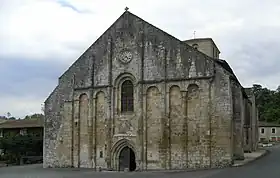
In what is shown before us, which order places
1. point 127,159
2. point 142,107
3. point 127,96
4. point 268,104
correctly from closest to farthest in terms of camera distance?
point 142,107, point 127,159, point 127,96, point 268,104

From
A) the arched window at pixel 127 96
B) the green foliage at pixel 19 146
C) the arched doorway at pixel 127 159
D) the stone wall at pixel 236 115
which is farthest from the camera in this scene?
the green foliage at pixel 19 146

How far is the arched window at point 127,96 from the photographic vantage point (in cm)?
3173

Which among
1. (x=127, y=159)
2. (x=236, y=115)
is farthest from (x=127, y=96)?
(x=236, y=115)

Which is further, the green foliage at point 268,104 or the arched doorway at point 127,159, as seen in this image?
the green foliage at point 268,104

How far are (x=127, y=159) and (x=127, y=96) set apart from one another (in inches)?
186

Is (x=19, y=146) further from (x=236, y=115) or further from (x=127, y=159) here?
(x=236, y=115)

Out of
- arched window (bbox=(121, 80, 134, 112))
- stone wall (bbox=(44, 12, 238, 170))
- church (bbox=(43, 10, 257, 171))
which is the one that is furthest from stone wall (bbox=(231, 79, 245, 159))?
arched window (bbox=(121, 80, 134, 112))

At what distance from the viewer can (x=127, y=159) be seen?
3125 cm

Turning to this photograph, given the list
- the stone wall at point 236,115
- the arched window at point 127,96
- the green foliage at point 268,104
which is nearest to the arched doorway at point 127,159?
the arched window at point 127,96

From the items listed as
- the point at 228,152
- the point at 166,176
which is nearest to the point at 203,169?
the point at 228,152

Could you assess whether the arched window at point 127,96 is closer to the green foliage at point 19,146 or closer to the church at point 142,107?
the church at point 142,107

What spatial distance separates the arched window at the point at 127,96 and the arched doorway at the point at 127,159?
3.00m

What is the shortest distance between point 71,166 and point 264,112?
87.4 m

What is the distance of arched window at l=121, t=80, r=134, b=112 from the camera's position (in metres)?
31.7
